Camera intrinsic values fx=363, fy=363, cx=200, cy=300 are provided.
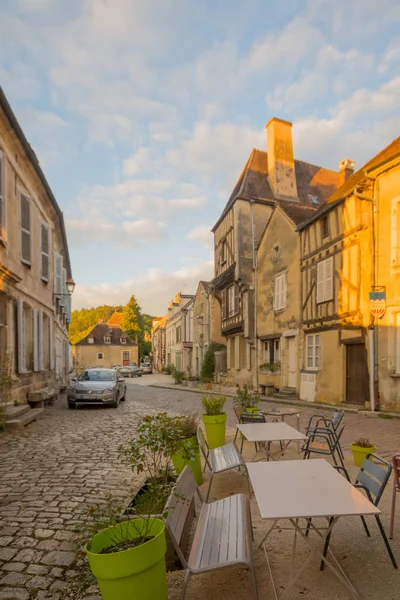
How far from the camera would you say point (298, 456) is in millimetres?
5805

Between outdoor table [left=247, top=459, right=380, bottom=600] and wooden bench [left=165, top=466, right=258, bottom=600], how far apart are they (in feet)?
0.85

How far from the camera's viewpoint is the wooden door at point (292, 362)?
14336mm

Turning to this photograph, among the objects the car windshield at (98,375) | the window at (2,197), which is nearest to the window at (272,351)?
the car windshield at (98,375)

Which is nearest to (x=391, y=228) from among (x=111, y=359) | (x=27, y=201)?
(x=27, y=201)

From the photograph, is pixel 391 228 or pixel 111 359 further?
pixel 111 359

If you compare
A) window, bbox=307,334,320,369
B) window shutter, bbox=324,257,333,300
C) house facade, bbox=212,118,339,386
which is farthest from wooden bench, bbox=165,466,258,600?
house facade, bbox=212,118,339,386

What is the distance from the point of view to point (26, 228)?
10.4 meters

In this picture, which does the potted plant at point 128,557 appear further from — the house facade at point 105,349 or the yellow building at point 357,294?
the house facade at point 105,349

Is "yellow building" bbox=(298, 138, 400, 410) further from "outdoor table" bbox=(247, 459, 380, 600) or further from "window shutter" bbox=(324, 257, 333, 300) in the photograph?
"outdoor table" bbox=(247, 459, 380, 600)

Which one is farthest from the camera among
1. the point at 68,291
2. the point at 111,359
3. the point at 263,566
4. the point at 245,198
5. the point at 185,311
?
the point at 111,359

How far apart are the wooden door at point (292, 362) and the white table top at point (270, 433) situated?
363 inches

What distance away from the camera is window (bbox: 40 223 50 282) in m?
12.2

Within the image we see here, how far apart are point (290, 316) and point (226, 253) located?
7006 millimetres

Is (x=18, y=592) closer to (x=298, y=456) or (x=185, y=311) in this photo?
(x=298, y=456)
